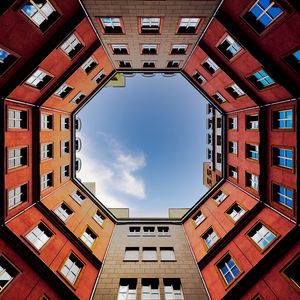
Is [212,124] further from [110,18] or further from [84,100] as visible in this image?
[110,18]

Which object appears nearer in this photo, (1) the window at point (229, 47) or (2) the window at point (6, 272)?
(2) the window at point (6, 272)

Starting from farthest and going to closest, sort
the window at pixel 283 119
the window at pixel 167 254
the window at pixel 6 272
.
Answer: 1. the window at pixel 167 254
2. the window at pixel 283 119
3. the window at pixel 6 272

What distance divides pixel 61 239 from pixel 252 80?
912 inches

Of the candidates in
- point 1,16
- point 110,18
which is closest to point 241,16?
point 110,18

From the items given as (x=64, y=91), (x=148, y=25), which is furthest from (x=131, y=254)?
(x=148, y=25)

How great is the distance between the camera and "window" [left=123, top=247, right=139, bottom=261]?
24.5 metres

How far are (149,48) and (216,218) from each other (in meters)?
21.0

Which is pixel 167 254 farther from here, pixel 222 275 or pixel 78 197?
pixel 78 197

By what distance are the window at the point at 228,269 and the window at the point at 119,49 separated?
23.8m

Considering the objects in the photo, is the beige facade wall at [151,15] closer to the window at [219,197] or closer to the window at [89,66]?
the window at [89,66]

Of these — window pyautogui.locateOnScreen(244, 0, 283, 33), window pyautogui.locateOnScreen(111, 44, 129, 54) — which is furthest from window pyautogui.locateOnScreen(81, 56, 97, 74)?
window pyautogui.locateOnScreen(244, 0, 283, 33)

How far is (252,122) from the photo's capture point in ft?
84.0

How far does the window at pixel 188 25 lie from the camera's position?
71.9 feet

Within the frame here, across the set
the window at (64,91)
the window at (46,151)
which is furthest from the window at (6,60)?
the window at (46,151)
